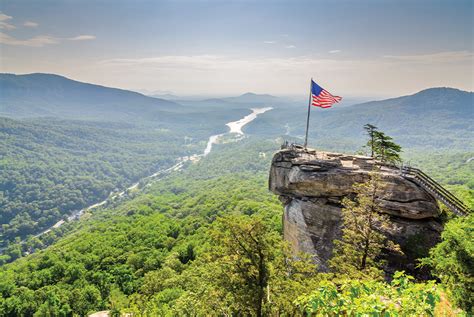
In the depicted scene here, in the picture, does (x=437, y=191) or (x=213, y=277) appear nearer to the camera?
(x=213, y=277)

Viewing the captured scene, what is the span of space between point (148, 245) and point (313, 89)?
198ft

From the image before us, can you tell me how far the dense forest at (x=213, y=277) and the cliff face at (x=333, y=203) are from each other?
393 centimetres

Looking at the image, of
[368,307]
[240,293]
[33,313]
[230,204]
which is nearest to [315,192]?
[240,293]

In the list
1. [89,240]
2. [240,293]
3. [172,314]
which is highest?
[240,293]

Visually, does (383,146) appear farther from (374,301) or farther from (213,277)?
(374,301)

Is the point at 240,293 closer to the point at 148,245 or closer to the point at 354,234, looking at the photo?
the point at 354,234

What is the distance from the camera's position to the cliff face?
24266mm

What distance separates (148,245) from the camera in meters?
71.2

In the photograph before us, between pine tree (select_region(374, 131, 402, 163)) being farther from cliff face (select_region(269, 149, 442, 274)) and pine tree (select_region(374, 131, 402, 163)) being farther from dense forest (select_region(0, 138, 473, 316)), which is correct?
dense forest (select_region(0, 138, 473, 316))

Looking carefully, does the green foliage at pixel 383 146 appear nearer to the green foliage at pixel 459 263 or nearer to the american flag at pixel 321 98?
the american flag at pixel 321 98

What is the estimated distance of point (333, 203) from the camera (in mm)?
28312

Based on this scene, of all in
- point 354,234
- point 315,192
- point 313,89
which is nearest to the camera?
point 354,234

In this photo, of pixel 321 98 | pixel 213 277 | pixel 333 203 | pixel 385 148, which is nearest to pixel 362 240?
pixel 333 203

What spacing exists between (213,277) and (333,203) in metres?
16.4
